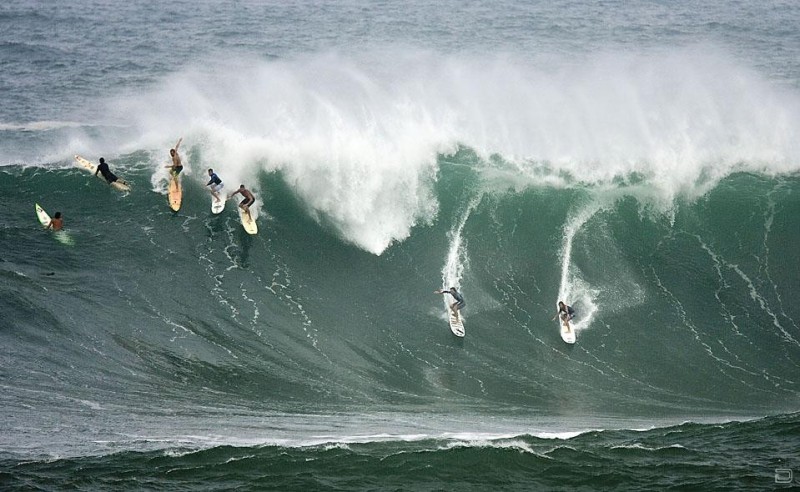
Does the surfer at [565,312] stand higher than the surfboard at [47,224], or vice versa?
the surfboard at [47,224]

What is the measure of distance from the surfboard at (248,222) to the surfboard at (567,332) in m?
8.65

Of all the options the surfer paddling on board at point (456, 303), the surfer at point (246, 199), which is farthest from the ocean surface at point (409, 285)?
the surfer at point (246, 199)

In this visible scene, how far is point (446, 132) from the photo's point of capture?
27.2 metres

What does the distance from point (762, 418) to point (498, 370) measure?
540 centimetres

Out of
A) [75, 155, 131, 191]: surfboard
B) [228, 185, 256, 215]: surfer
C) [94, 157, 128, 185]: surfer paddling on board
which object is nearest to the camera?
[228, 185, 256, 215]: surfer

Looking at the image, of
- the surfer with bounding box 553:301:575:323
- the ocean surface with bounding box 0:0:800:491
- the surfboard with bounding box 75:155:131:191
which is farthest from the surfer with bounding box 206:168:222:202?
the surfer with bounding box 553:301:575:323

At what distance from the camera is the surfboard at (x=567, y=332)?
19750 mm

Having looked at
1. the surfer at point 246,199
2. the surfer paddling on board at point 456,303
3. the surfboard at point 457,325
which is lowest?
the surfboard at point 457,325

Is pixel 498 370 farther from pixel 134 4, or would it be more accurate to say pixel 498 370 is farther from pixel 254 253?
pixel 134 4

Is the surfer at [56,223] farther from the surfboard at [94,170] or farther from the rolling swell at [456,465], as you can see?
the rolling swell at [456,465]

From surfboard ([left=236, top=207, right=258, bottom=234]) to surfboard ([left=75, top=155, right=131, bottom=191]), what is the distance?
12.8ft

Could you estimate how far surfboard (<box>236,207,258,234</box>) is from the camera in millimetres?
23219

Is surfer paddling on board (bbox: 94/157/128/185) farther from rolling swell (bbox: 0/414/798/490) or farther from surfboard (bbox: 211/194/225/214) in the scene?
rolling swell (bbox: 0/414/798/490)

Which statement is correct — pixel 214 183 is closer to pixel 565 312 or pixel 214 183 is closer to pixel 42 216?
pixel 42 216
